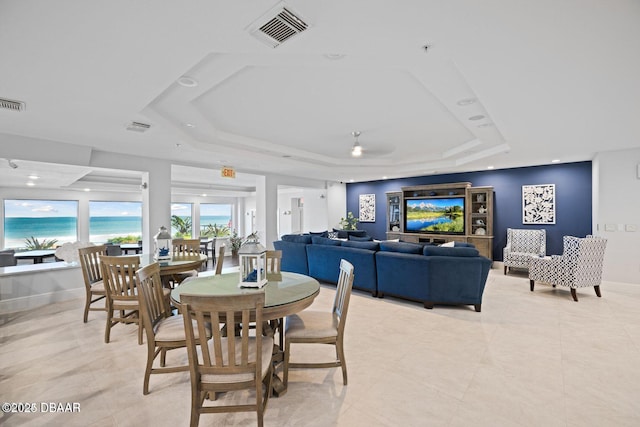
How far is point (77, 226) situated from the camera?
9000mm

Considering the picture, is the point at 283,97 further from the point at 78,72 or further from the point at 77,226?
the point at 77,226

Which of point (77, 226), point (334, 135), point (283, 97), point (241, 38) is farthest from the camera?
point (77, 226)

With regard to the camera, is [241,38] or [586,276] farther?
[586,276]

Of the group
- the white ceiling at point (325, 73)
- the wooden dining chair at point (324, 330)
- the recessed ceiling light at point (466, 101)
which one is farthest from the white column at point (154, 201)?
the recessed ceiling light at point (466, 101)

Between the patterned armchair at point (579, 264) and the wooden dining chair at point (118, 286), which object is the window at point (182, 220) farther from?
the patterned armchair at point (579, 264)

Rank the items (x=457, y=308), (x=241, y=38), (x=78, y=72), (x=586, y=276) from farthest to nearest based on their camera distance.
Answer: (x=586, y=276), (x=457, y=308), (x=78, y=72), (x=241, y=38)

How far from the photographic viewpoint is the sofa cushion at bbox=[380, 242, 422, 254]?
4.47 metres

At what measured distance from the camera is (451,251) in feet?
A: 13.6

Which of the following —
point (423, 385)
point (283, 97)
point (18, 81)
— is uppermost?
point (283, 97)

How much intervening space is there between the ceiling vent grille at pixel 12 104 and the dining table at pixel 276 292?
2.48 meters

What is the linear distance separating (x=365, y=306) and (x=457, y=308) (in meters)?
1.31

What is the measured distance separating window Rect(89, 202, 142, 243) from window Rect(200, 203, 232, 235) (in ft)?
7.45

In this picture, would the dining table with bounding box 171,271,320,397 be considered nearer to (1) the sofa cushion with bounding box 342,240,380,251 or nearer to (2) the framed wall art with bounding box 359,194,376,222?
(1) the sofa cushion with bounding box 342,240,380,251

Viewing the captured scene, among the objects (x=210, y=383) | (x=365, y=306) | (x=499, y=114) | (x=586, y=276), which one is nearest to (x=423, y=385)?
(x=210, y=383)
